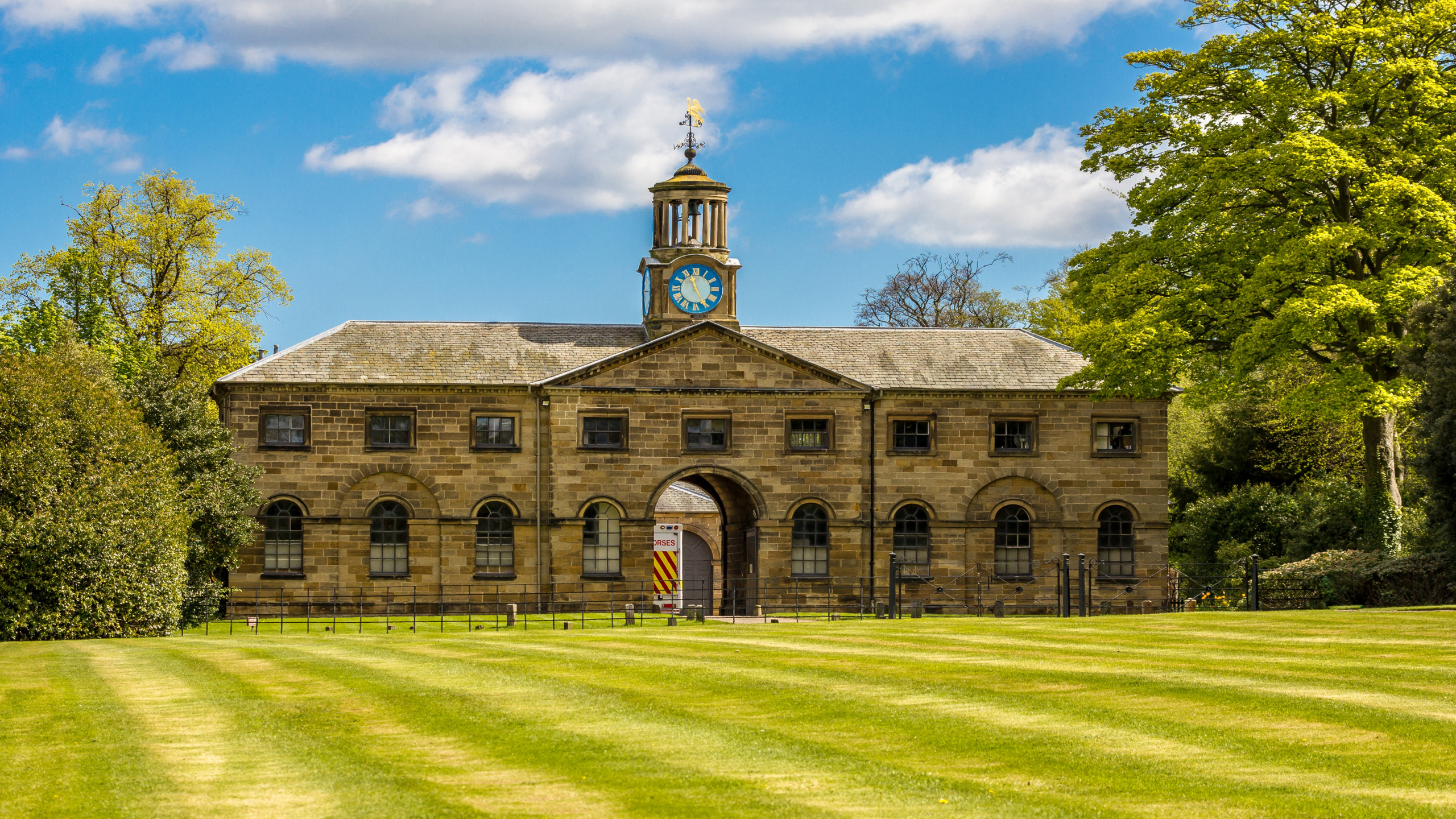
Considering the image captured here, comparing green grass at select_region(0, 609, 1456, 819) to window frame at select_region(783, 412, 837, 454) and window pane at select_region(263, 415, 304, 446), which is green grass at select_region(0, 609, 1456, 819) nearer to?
window pane at select_region(263, 415, 304, 446)

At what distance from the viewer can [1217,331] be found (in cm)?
3538

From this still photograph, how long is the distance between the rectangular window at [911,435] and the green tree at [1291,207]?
6.13 metres

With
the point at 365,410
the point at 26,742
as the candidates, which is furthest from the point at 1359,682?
the point at 365,410

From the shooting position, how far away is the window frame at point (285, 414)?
40.2 meters

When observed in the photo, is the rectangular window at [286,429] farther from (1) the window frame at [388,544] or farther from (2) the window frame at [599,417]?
Answer: (2) the window frame at [599,417]

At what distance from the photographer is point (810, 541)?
41781 millimetres

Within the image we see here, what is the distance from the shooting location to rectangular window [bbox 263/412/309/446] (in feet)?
133

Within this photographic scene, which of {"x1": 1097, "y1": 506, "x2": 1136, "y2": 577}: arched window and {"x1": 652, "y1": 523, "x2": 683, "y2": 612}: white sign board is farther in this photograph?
{"x1": 652, "y1": 523, "x2": 683, "y2": 612}: white sign board

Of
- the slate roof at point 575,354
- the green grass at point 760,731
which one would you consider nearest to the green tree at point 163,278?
the slate roof at point 575,354

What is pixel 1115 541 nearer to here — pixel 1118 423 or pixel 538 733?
pixel 1118 423

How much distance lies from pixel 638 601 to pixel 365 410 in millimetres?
9261

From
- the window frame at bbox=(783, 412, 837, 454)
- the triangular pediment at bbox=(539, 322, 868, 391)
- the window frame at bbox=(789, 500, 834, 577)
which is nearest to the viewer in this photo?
the triangular pediment at bbox=(539, 322, 868, 391)

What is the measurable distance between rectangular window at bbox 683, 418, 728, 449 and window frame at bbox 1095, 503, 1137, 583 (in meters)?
11.1

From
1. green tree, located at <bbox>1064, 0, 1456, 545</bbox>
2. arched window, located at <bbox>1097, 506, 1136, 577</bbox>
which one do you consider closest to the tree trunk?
green tree, located at <bbox>1064, 0, 1456, 545</bbox>
